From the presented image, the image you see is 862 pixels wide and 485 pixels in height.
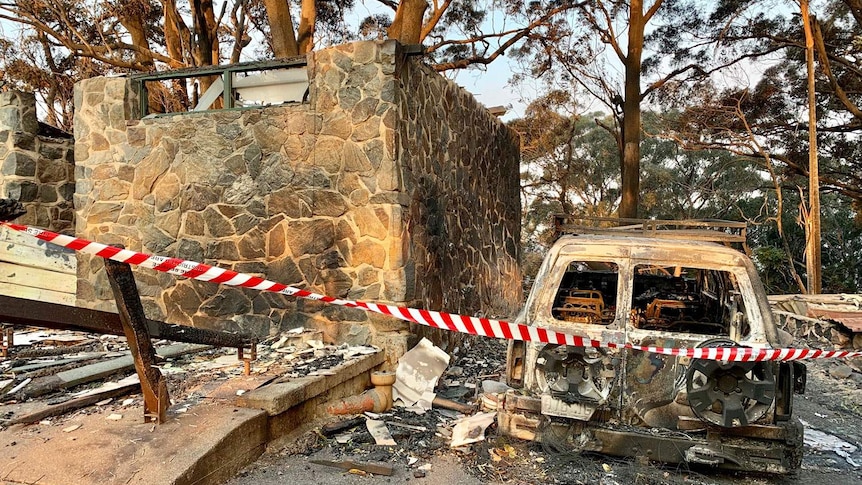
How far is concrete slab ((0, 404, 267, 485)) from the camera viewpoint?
3.36m

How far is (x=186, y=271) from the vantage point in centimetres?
434

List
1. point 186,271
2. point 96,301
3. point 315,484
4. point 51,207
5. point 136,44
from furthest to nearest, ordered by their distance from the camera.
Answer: point 136,44 → point 51,207 → point 96,301 → point 186,271 → point 315,484

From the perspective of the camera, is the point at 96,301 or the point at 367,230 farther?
the point at 96,301

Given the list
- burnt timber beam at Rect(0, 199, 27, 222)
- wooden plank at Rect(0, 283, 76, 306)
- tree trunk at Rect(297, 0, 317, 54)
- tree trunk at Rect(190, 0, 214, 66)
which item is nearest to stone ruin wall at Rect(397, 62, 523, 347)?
burnt timber beam at Rect(0, 199, 27, 222)

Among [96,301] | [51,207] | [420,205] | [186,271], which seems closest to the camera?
[186,271]

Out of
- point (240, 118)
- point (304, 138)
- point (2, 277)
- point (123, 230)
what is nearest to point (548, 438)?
point (304, 138)

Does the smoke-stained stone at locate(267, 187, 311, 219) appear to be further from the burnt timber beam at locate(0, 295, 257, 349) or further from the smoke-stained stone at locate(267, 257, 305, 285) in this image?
the burnt timber beam at locate(0, 295, 257, 349)

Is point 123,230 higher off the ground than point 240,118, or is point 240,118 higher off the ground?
point 240,118

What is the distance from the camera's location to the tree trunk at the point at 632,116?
1529cm

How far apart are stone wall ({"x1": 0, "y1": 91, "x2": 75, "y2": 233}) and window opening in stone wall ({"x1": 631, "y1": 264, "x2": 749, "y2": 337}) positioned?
25.1ft

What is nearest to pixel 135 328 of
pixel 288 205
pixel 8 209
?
pixel 8 209

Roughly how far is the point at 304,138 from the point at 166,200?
1.92 m

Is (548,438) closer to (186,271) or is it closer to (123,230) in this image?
(186,271)

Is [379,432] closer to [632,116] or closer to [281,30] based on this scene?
[281,30]
